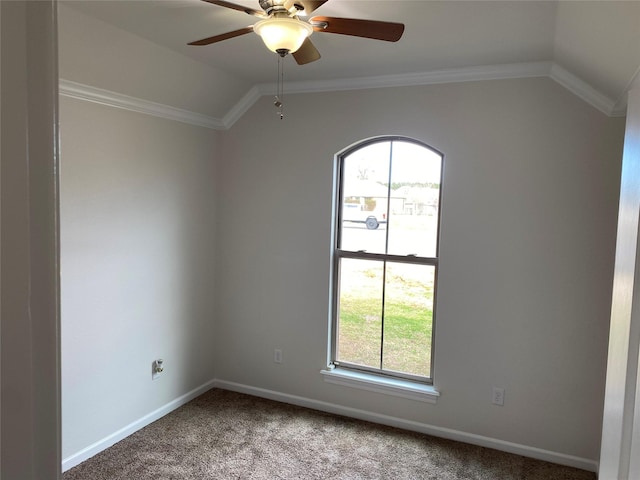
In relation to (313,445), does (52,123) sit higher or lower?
higher

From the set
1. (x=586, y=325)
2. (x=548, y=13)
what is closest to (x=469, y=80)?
(x=548, y=13)

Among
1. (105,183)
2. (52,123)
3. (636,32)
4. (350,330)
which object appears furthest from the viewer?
(350,330)

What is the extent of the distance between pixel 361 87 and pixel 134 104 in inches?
61.2

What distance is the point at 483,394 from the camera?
10.8 feet

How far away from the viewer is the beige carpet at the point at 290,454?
2.92 m

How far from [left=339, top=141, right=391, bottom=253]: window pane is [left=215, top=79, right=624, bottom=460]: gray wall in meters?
0.14

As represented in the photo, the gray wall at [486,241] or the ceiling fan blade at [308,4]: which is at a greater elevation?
the ceiling fan blade at [308,4]

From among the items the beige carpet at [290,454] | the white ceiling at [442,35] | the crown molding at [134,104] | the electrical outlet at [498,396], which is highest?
the white ceiling at [442,35]

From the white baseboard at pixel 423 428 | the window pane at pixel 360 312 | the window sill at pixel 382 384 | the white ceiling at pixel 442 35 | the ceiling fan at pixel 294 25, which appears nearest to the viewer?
the ceiling fan at pixel 294 25

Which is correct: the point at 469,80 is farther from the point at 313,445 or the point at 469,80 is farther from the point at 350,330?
the point at 313,445

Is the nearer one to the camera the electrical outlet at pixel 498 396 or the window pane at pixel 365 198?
the electrical outlet at pixel 498 396

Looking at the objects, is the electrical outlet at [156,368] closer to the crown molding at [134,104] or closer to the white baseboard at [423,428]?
the white baseboard at [423,428]

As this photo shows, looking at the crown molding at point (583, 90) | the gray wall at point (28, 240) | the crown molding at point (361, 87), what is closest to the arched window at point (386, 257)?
the crown molding at point (361, 87)

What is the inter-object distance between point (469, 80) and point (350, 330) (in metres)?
2.00
